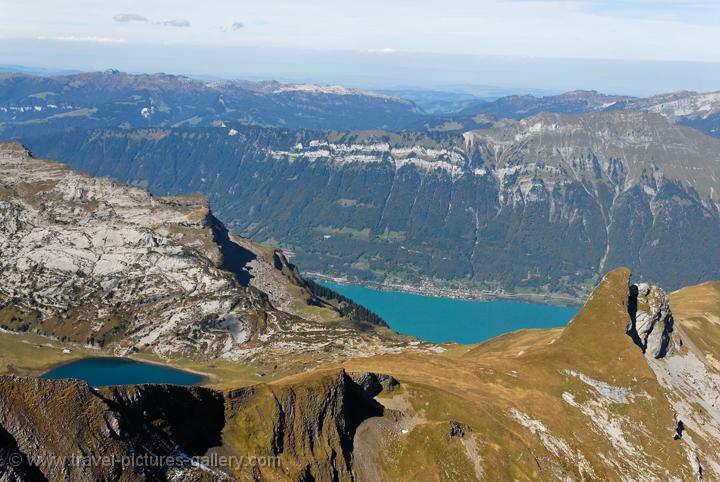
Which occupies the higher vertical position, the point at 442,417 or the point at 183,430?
the point at 183,430

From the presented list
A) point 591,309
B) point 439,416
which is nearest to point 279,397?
point 439,416

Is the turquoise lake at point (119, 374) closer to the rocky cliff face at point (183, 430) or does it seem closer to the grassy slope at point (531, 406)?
the grassy slope at point (531, 406)

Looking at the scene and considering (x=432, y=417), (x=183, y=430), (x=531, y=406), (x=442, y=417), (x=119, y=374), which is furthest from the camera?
(x=119, y=374)

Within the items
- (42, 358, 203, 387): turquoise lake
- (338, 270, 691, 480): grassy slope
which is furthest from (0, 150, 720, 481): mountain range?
(42, 358, 203, 387): turquoise lake

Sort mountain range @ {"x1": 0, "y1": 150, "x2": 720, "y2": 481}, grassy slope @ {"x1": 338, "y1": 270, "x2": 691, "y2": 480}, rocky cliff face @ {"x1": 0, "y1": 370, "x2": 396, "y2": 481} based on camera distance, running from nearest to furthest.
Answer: rocky cliff face @ {"x1": 0, "y1": 370, "x2": 396, "y2": 481} < mountain range @ {"x1": 0, "y1": 150, "x2": 720, "y2": 481} < grassy slope @ {"x1": 338, "y1": 270, "x2": 691, "y2": 480}

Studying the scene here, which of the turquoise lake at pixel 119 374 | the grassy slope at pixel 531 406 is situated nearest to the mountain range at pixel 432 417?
the grassy slope at pixel 531 406

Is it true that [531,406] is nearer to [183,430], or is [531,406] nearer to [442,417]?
[442,417]

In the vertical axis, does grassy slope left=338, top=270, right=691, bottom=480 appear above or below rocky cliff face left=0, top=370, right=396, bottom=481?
below

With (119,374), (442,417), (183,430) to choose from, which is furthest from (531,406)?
(119,374)

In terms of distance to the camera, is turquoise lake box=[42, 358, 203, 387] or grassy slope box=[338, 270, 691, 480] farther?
turquoise lake box=[42, 358, 203, 387]

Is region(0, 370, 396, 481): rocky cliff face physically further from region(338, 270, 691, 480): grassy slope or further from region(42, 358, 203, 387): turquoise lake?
region(42, 358, 203, 387): turquoise lake

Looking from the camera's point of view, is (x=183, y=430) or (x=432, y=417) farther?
(x=432, y=417)
